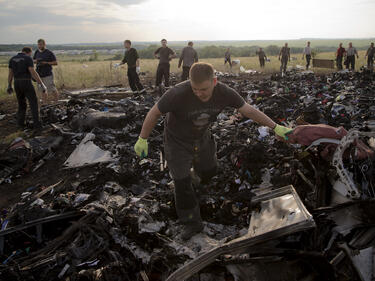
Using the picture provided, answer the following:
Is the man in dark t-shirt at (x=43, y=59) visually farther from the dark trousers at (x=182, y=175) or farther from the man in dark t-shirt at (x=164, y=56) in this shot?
the dark trousers at (x=182, y=175)

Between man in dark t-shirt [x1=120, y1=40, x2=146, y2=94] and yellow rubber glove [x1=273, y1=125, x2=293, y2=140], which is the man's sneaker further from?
man in dark t-shirt [x1=120, y1=40, x2=146, y2=94]

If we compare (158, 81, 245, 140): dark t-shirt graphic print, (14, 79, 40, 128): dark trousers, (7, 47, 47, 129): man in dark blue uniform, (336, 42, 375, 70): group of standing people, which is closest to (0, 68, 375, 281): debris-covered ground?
(158, 81, 245, 140): dark t-shirt graphic print

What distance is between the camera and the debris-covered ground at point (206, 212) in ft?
6.42

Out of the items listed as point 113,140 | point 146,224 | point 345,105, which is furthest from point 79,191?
point 345,105

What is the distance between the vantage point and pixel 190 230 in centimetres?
307

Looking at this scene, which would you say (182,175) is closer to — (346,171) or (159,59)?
(346,171)

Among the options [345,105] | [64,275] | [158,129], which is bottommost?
[64,275]

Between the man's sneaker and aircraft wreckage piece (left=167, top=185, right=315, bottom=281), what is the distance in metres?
0.71

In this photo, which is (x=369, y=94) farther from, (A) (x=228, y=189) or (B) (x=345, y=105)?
(A) (x=228, y=189)

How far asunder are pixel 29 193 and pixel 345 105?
785cm

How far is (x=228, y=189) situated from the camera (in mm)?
3975

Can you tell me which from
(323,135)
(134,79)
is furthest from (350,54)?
(323,135)

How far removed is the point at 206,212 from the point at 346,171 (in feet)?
6.03

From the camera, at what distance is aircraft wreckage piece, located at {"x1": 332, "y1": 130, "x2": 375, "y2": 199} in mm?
2209
